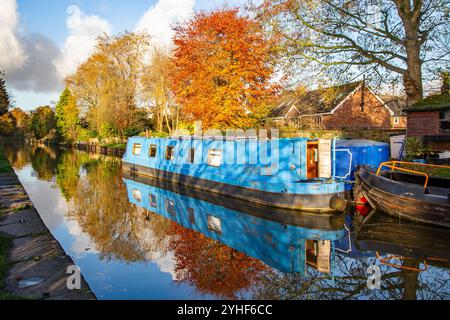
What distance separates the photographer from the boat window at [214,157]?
13.8 metres

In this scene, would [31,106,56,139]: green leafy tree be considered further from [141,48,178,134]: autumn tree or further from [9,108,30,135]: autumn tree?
[141,48,178,134]: autumn tree

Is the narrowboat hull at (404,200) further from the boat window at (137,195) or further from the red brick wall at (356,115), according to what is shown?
the red brick wall at (356,115)

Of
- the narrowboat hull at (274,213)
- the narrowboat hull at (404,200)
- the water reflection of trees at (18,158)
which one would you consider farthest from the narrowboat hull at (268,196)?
the water reflection of trees at (18,158)

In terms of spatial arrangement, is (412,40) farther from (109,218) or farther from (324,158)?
(109,218)

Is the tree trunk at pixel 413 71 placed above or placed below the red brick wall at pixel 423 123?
above

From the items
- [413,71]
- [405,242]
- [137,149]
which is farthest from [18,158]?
[405,242]

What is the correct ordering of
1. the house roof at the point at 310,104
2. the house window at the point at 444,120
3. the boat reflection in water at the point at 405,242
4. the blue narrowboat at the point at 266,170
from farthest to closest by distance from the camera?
the house roof at the point at 310,104
the house window at the point at 444,120
the blue narrowboat at the point at 266,170
the boat reflection in water at the point at 405,242

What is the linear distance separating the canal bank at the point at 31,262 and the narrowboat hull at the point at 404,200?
813cm

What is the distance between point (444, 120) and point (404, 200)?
331 inches

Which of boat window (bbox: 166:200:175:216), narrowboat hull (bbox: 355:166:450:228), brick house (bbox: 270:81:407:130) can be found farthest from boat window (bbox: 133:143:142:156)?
narrowboat hull (bbox: 355:166:450:228)

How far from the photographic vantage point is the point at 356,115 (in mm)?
30047

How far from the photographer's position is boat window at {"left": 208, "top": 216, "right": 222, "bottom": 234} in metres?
9.27

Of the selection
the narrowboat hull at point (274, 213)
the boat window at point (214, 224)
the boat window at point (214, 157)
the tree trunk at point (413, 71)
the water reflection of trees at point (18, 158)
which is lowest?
the boat window at point (214, 224)
